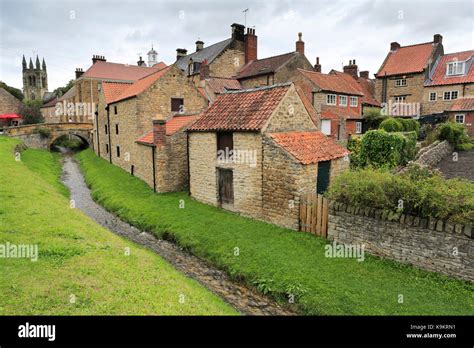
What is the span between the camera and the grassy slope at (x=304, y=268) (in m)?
9.06

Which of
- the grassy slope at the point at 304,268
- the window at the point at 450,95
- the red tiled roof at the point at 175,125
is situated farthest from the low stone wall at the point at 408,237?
the window at the point at 450,95

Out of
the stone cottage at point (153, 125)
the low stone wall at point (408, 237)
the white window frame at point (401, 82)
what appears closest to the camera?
the low stone wall at point (408, 237)

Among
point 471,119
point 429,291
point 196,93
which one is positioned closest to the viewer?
point 429,291

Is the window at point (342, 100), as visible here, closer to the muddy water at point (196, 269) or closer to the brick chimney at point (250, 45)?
the brick chimney at point (250, 45)

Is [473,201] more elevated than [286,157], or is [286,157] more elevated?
[286,157]

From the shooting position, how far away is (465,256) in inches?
372

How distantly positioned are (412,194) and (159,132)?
1581 cm

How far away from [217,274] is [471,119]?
3306 centimetres

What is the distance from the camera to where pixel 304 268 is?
11.1 m

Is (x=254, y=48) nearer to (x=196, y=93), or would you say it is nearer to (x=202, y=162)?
(x=196, y=93)

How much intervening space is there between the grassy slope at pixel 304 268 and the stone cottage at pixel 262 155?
0.95 metres

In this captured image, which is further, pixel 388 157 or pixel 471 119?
pixel 471 119

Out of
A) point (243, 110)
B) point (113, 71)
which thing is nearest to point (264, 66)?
point (243, 110)

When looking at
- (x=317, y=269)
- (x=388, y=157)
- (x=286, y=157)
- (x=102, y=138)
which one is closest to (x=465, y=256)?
(x=317, y=269)
